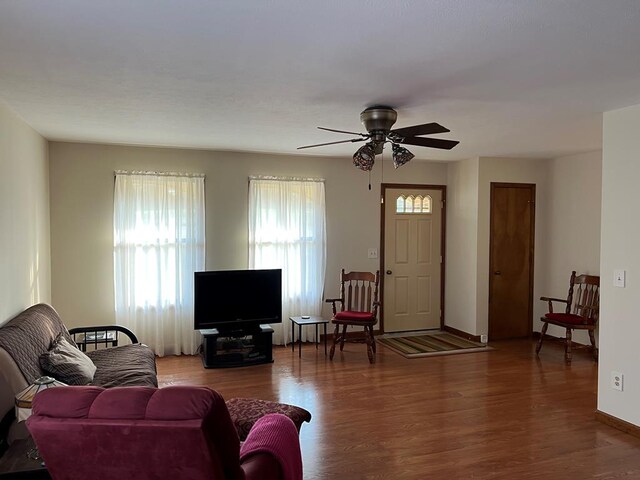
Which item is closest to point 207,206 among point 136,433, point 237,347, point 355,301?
point 237,347

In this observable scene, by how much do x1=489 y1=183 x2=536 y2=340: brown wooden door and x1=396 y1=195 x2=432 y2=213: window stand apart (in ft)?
3.05

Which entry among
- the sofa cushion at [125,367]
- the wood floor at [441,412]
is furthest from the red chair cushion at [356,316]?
the sofa cushion at [125,367]

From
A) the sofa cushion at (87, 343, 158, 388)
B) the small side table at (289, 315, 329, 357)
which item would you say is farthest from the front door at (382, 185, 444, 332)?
the sofa cushion at (87, 343, 158, 388)

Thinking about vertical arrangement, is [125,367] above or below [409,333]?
above

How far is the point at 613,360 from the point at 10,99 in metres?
4.93

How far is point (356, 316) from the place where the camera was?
5590mm

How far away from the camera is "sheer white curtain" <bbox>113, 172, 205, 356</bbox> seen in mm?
5418

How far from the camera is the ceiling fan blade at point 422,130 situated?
3.12 m

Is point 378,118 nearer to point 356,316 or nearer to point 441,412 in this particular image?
point 441,412

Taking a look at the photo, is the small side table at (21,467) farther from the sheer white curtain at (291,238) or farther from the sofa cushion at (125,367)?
the sheer white curtain at (291,238)

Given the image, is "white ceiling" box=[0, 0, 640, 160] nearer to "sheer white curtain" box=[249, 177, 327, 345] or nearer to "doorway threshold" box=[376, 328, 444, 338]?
"sheer white curtain" box=[249, 177, 327, 345]

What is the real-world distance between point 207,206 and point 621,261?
4290mm

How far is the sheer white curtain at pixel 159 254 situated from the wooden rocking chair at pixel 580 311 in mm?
4274

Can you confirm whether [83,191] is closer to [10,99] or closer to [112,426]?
[10,99]
